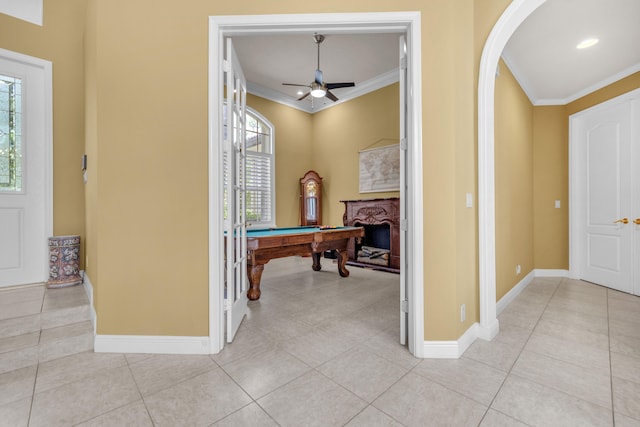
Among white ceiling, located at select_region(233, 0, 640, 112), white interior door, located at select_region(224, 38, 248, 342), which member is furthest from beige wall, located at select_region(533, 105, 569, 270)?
white interior door, located at select_region(224, 38, 248, 342)

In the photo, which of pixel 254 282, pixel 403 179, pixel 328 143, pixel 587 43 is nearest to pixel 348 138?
pixel 328 143

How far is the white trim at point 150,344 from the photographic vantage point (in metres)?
1.97

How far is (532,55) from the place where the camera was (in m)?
3.23

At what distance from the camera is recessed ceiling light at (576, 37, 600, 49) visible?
2.94 metres

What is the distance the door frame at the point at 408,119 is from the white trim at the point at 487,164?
636 mm

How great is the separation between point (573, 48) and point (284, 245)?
397 centimetres

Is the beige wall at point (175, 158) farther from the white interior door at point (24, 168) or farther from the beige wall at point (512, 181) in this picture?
the white interior door at point (24, 168)

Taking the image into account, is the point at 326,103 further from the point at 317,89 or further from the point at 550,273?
the point at 550,273

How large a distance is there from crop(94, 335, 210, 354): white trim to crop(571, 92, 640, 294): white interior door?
16.7ft

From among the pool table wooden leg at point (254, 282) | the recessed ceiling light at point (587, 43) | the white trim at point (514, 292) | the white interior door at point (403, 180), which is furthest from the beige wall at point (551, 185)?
the pool table wooden leg at point (254, 282)

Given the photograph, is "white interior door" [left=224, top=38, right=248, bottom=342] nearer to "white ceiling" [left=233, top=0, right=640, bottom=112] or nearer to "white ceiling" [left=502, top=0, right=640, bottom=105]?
"white ceiling" [left=233, top=0, right=640, bottom=112]

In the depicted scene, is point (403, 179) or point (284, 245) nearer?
point (403, 179)

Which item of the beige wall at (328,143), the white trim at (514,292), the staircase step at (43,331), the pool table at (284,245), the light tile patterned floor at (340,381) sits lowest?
the light tile patterned floor at (340,381)

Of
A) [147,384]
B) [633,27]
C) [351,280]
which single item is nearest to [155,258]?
[147,384]
